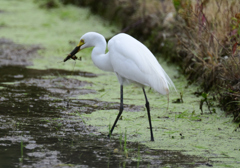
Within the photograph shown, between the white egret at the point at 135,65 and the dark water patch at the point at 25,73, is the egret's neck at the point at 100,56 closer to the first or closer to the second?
the white egret at the point at 135,65

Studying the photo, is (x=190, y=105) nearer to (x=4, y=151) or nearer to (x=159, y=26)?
(x=4, y=151)

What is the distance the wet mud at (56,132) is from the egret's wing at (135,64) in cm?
61

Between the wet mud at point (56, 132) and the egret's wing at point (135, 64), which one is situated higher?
the egret's wing at point (135, 64)

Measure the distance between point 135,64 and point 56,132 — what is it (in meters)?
0.98

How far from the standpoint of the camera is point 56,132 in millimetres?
3787

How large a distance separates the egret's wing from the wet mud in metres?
0.61

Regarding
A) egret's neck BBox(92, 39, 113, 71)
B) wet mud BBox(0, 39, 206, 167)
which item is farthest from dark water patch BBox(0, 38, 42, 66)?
Answer: egret's neck BBox(92, 39, 113, 71)

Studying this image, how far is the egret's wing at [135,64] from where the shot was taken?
149 inches

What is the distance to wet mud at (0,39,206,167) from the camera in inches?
122

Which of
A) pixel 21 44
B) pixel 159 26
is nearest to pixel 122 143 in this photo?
pixel 159 26

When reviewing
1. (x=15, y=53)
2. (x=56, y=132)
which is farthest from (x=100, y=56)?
(x=15, y=53)

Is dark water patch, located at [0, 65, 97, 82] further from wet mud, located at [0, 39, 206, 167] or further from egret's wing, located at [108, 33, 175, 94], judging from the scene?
egret's wing, located at [108, 33, 175, 94]

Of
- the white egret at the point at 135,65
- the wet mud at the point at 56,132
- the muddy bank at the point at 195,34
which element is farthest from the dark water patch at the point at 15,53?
the white egret at the point at 135,65

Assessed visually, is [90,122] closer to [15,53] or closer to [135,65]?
[135,65]
